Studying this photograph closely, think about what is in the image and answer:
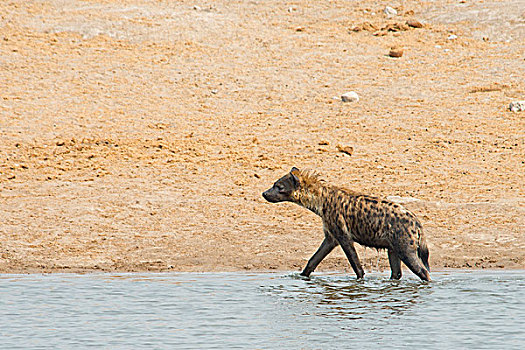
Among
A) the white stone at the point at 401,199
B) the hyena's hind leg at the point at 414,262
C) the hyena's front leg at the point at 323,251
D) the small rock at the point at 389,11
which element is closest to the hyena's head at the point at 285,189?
the hyena's front leg at the point at 323,251

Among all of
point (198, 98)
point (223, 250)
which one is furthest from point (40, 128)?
point (223, 250)

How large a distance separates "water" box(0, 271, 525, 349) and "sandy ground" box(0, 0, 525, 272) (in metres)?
1.11

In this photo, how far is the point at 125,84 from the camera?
19.4m

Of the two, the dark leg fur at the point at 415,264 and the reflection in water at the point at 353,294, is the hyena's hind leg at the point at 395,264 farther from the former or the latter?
the dark leg fur at the point at 415,264

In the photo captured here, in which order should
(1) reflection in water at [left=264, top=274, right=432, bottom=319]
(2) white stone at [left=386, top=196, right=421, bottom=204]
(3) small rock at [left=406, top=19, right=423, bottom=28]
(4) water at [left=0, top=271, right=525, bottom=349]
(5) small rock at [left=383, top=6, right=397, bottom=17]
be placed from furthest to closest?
(5) small rock at [left=383, top=6, right=397, bottom=17], (3) small rock at [left=406, top=19, right=423, bottom=28], (2) white stone at [left=386, top=196, right=421, bottom=204], (1) reflection in water at [left=264, top=274, right=432, bottom=319], (4) water at [left=0, top=271, right=525, bottom=349]

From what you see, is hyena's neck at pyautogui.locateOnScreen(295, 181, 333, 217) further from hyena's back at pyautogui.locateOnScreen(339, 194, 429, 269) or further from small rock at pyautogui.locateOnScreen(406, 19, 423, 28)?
small rock at pyautogui.locateOnScreen(406, 19, 423, 28)

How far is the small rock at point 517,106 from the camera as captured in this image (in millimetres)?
17562

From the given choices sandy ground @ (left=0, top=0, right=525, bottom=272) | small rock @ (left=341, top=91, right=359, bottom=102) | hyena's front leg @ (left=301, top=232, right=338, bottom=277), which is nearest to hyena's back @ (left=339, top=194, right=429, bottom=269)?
hyena's front leg @ (left=301, top=232, right=338, bottom=277)

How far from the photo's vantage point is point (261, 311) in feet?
27.6

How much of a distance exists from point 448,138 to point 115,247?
717cm

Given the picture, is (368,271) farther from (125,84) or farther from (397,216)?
(125,84)

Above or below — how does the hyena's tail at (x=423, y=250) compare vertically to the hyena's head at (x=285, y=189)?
below

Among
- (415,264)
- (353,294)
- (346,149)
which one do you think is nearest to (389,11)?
(346,149)

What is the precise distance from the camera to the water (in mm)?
7242
